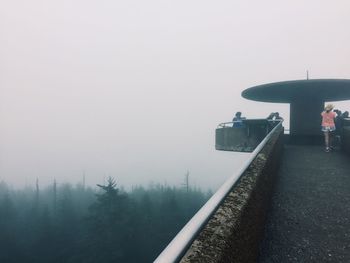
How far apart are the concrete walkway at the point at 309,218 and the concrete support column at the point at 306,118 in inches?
360

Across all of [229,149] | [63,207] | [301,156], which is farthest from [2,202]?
[301,156]

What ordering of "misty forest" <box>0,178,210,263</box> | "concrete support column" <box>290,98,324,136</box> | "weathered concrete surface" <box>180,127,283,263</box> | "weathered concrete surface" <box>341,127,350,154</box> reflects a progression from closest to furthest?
"weathered concrete surface" <box>180,127,283,263</box> → "weathered concrete surface" <box>341,127,350,154</box> → "concrete support column" <box>290,98,324,136</box> → "misty forest" <box>0,178,210,263</box>

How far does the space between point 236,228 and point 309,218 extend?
272 centimetres

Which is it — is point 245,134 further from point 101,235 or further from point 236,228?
point 101,235

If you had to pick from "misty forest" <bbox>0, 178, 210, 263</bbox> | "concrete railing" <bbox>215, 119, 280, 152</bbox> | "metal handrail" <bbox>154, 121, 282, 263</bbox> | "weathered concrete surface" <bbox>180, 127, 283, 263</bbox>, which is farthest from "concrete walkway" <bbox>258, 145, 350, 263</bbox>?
"misty forest" <bbox>0, 178, 210, 263</bbox>

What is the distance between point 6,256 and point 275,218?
224 ft

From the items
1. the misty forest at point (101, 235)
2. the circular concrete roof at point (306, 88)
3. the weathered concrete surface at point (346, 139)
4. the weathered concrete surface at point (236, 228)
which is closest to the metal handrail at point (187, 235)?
the weathered concrete surface at point (236, 228)

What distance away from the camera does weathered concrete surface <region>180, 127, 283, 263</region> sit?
91.3 inches

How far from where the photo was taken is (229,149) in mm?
19125

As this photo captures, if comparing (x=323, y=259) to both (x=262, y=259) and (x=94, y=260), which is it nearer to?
(x=262, y=259)

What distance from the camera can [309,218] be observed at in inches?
197

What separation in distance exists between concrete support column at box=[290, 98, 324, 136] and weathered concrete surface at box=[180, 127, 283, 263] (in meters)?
13.8

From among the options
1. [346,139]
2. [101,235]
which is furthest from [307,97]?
[101,235]

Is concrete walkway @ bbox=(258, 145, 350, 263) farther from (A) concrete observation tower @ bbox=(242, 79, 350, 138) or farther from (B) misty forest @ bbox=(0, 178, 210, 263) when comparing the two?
(B) misty forest @ bbox=(0, 178, 210, 263)
